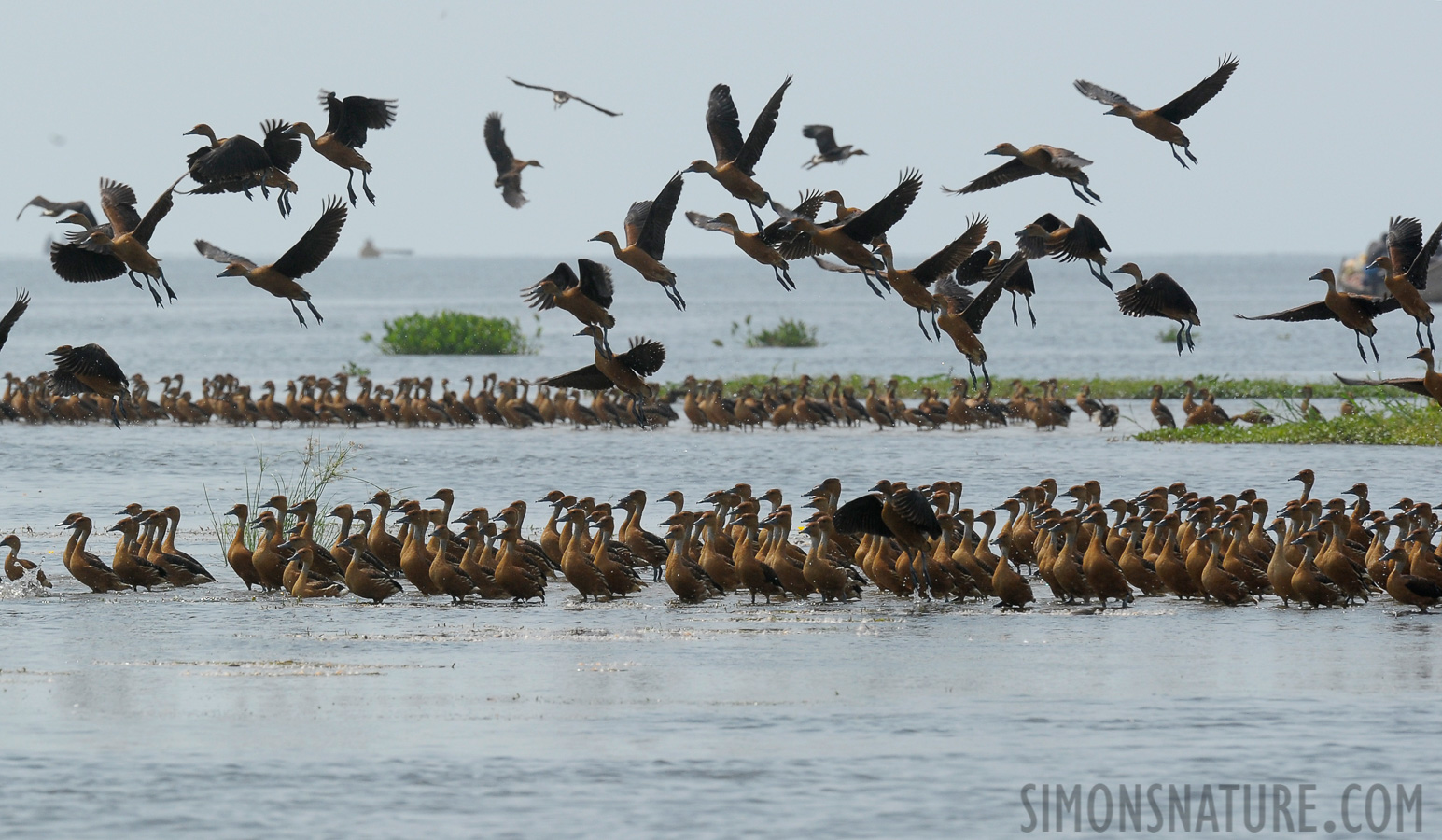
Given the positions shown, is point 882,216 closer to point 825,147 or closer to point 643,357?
point 643,357

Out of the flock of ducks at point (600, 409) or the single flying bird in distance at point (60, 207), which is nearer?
the single flying bird in distance at point (60, 207)

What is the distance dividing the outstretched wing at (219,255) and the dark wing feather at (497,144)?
13.8ft

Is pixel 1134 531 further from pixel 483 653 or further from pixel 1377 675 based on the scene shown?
pixel 483 653

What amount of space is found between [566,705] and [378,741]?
4.20ft

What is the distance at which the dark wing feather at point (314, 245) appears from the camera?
43.2 feet

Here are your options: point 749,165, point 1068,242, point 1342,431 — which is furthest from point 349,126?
point 1342,431

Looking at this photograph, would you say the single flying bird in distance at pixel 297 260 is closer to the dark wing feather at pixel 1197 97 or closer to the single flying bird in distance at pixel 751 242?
the single flying bird in distance at pixel 751 242

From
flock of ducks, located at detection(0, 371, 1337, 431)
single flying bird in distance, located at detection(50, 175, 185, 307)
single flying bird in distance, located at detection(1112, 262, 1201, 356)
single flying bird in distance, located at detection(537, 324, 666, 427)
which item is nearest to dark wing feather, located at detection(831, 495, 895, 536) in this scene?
single flying bird in distance, located at detection(537, 324, 666, 427)

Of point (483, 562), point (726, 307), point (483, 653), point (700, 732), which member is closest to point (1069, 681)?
point (700, 732)

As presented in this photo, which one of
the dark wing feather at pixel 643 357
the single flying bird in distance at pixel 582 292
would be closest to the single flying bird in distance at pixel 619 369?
the dark wing feather at pixel 643 357

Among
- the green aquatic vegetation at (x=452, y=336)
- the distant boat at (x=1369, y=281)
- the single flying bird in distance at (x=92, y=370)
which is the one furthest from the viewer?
the distant boat at (x=1369, y=281)

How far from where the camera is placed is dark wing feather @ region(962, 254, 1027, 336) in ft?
44.9

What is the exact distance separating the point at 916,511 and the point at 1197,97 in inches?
140

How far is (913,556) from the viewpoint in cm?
1518
